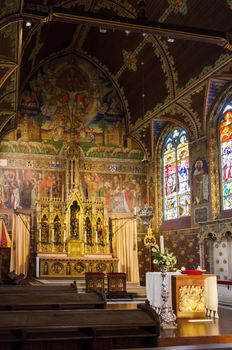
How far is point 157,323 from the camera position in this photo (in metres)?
6.77

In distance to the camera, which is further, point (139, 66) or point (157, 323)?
point (139, 66)

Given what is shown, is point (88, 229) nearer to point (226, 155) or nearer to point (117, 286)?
point (117, 286)

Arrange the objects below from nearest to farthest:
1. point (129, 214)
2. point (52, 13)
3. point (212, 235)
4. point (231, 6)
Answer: point (52, 13) < point (231, 6) < point (212, 235) < point (129, 214)

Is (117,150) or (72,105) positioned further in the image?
(117,150)

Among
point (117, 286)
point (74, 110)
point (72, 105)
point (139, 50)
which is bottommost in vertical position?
point (117, 286)

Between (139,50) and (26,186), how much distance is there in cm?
727

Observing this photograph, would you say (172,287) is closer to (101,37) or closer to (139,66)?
(139,66)

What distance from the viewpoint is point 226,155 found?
651 inches

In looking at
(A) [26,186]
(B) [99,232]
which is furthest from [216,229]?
(A) [26,186]

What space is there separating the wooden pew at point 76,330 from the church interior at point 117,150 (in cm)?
423

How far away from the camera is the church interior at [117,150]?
1507 centimetres

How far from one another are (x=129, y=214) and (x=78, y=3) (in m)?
8.98

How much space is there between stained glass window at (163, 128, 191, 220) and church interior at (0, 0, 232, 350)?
8cm

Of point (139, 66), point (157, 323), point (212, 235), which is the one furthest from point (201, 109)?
point (157, 323)
